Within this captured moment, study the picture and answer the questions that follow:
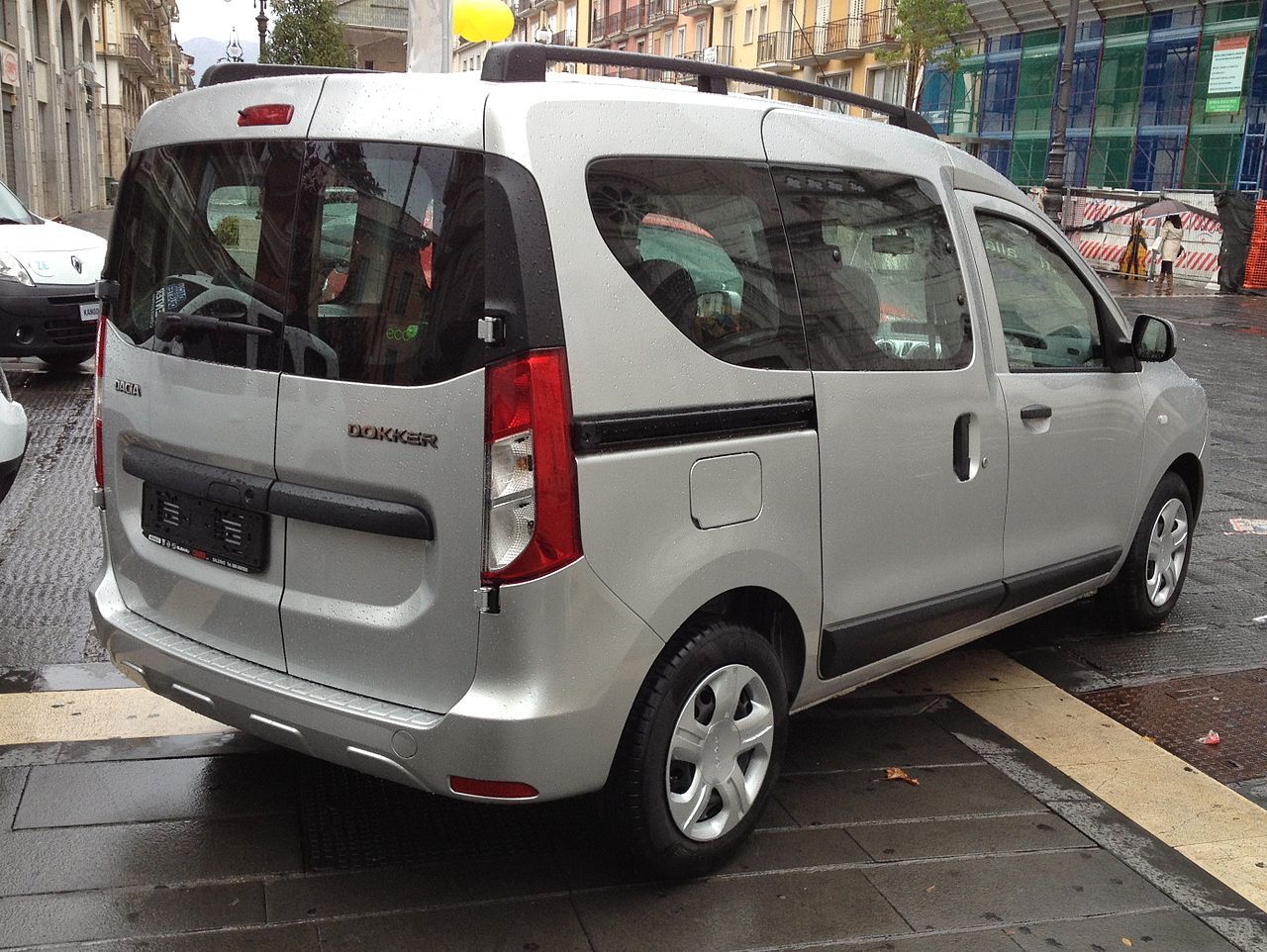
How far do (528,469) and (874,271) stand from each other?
57.2 inches

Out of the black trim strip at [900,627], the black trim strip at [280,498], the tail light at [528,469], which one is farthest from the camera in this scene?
the black trim strip at [900,627]

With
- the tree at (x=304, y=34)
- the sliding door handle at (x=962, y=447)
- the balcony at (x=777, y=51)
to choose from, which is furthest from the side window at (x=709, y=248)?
the balcony at (x=777, y=51)

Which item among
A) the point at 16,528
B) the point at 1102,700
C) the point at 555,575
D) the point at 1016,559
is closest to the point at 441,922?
the point at 555,575

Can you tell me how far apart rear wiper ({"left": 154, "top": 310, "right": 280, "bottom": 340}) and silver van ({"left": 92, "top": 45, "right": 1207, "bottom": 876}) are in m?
0.01

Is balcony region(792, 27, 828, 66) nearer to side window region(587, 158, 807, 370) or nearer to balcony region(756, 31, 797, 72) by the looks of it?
balcony region(756, 31, 797, 72)

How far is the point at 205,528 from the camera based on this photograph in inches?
131

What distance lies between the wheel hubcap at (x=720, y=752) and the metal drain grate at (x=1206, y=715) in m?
1.72

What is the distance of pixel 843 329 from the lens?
11.9ft

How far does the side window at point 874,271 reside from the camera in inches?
139

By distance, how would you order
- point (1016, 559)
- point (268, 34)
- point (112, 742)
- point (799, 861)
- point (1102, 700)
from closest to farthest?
1. point (799, 861)
2. point (112, 742)
3. point (1016, 559)
4. point (1102, 700)
5. point (268, 34)

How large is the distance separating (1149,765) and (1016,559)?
764mm

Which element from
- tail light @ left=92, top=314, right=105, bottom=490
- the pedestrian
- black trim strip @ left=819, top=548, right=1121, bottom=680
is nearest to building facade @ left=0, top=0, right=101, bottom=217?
the pedestrian

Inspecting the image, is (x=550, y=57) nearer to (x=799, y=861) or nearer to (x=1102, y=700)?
(x=799, y=861)

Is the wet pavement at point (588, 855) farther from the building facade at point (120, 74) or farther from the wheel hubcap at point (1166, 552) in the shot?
the building facade at point (120, 74)
